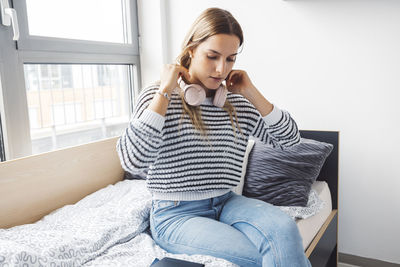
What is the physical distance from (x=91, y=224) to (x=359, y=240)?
4.51 ft

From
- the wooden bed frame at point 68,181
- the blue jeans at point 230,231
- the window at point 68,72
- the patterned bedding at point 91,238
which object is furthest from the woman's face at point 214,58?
the window at point 68,72

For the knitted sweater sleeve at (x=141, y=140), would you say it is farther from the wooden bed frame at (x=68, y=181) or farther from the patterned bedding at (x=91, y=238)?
the wooden bed frame at (x=68, y=181)

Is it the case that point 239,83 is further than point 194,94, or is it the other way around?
point 239,83

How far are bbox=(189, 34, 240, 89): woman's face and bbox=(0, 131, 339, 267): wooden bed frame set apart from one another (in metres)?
0.75

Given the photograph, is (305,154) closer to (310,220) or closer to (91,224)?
(310,220)

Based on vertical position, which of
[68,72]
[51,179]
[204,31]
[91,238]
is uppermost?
[204,31]

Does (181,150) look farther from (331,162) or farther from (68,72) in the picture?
(68,72)

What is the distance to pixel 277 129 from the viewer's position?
135 cm

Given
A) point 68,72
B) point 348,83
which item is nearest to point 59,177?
point 68,72

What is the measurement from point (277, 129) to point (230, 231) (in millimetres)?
444

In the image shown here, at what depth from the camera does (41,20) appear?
1829 mm

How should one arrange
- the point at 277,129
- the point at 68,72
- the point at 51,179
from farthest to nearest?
the point at 68,72 → the point at 51,179 → the point at 277,129

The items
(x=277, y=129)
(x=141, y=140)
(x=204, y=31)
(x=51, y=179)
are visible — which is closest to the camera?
(x=141, y=140)

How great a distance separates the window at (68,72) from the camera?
5.52 ft
